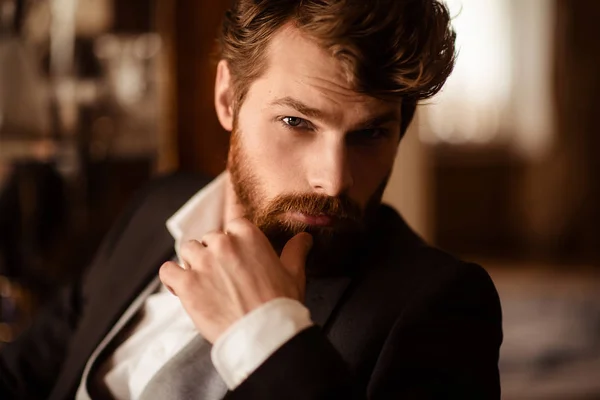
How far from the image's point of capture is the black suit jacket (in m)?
0.81

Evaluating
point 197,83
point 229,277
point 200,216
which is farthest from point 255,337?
point 197,83

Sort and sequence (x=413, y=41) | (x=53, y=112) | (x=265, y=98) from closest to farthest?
(x=413, y=41), (x=265, y=98), (x=53, y=112)

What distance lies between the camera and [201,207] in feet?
4.63

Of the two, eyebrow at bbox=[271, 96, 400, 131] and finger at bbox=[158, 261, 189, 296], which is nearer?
finger at bbox=[158, 261, 189, 296]

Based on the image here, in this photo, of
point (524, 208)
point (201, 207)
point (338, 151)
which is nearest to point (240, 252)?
point (338, 151)

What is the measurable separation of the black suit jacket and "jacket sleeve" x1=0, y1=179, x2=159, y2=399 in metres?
0.16

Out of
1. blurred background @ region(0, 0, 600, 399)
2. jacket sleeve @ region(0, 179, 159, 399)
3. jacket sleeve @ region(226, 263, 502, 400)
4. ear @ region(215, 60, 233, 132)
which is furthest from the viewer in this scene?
blurred background @ region(0, 0, 600, 399)

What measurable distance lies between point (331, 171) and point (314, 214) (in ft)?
0.26

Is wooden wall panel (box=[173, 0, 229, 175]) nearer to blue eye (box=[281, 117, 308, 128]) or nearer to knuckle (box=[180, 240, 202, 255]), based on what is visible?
blue eye (box=[281, 117, 308, 128])

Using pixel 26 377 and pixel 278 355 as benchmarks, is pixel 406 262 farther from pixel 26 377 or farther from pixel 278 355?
pixel 26 377

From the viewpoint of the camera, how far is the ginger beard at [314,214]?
102 cm

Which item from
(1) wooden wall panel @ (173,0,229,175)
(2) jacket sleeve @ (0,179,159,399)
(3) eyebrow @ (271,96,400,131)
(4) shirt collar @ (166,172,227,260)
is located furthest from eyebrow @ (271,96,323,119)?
(1) wooden wall panel @ (173,0,229,175)

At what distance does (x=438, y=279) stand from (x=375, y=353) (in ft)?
0.53

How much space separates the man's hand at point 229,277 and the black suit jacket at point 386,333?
3.2 inches
